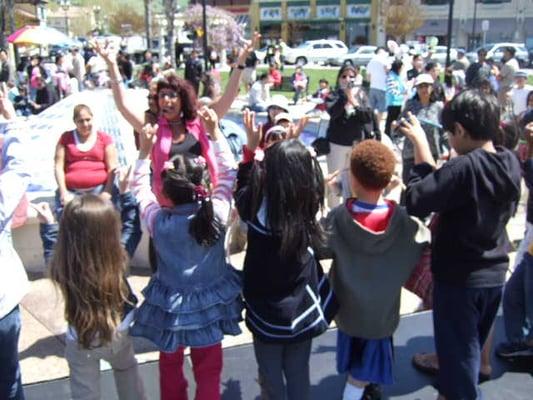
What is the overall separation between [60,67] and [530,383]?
55.4ft

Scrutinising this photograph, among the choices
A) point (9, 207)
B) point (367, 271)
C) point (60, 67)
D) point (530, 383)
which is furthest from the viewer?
point (60, 67)

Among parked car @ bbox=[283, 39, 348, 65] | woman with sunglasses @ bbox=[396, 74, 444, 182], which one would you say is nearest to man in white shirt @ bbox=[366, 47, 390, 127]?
woman with sunglasses @ bbox=[396, 74, 444, 182]

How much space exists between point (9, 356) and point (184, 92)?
1845mm

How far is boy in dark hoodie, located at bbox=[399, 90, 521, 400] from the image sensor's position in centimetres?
270

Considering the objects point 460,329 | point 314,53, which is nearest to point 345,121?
point 460,329

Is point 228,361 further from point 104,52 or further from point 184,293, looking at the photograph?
point 104,52

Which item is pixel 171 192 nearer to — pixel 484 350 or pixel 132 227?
pixel 132 227

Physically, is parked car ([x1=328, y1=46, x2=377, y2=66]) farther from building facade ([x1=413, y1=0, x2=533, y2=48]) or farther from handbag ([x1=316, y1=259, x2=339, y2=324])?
handbag ([x1=316, y1=259, x2=339, y2=324])

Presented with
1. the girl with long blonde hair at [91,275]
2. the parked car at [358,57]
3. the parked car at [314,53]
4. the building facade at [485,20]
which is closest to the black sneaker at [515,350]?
the girl with long blonde hair at [91,275]

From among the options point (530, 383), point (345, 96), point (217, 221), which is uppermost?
point (345, 96)

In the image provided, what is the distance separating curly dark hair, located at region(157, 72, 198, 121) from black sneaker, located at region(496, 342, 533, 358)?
250 centimetres

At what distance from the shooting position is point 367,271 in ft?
9.84

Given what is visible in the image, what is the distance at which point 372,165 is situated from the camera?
2.80m

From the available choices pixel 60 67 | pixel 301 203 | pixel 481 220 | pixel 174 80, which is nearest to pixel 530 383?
pixel 481 220
